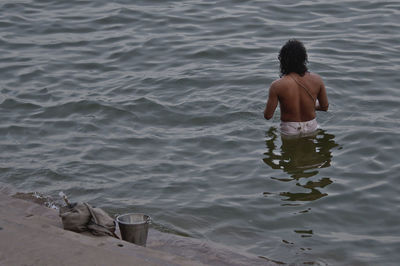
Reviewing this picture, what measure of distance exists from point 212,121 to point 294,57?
1.58 m

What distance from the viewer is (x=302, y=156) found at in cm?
877

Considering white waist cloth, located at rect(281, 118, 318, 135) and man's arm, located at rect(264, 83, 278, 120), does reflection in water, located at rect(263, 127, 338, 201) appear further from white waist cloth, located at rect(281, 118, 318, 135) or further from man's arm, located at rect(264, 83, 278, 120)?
man's arm, located at rect(264, 83, 278, 120)

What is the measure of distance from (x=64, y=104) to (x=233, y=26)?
12.9ft

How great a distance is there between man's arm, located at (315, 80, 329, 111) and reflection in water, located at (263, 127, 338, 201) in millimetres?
304

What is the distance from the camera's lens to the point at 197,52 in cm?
1196

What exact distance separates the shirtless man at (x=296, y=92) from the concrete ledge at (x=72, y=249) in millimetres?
2894

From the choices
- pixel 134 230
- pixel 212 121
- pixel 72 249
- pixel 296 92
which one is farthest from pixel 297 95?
pixel 72 249

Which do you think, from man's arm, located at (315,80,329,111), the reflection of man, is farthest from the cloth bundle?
man's arm, located at (315,80,329,111)

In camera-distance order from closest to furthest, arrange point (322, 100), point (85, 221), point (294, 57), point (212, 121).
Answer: point (85, 221), point (294, 57), point (322, 100), point (212, 121)

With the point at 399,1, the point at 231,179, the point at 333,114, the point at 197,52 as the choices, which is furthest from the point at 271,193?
the point at 399,1

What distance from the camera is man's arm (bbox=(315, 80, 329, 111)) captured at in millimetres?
8913

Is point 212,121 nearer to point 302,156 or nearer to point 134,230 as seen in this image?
point 302,156

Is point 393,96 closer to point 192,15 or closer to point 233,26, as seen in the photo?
point 233,26

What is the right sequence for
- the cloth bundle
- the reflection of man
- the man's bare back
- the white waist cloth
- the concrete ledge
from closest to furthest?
1. the concrete ledge
2. the cloth bundle
3. the reflection of man
4. the man's bare back
5. the white waist cloth
